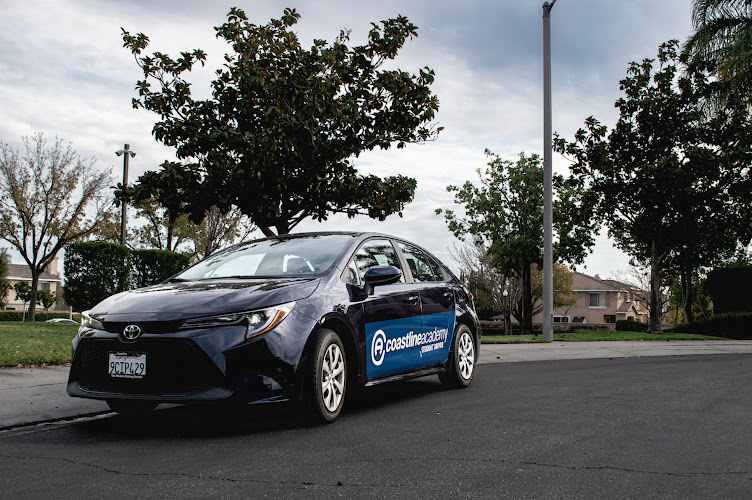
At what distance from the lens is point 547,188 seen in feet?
57.2

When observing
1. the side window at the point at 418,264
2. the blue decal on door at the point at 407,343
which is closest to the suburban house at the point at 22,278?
the side window at the point at 418,264

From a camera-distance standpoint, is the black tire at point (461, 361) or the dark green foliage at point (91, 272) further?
the dark green foliage at point (91, 272)

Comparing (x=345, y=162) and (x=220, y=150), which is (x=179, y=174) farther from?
(x=345, y=162)

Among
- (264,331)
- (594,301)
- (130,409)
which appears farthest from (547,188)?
(594,301)

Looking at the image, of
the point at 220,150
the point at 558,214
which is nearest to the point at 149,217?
the point at 558,214

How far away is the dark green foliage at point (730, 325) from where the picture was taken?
23.7 m

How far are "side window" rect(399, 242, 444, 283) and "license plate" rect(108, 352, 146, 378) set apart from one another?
3171mm

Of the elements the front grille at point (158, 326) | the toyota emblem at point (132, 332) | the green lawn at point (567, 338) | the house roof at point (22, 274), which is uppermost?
the house roof at point (22, 274)

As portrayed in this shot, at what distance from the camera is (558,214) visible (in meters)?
32.3

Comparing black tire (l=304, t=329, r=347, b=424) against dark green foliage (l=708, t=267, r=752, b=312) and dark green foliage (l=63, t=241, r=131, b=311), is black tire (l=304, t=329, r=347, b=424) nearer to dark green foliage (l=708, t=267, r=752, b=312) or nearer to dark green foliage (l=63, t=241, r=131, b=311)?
dark green foliage (l=63, t=241, r=131, b=311)

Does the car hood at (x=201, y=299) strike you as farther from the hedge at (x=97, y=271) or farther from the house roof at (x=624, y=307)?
the house roof at (x=624, y=307)

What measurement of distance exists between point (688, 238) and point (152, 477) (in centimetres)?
2539

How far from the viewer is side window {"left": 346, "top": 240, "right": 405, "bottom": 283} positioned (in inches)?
254

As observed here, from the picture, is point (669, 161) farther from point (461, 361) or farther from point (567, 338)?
point (461, 361)
